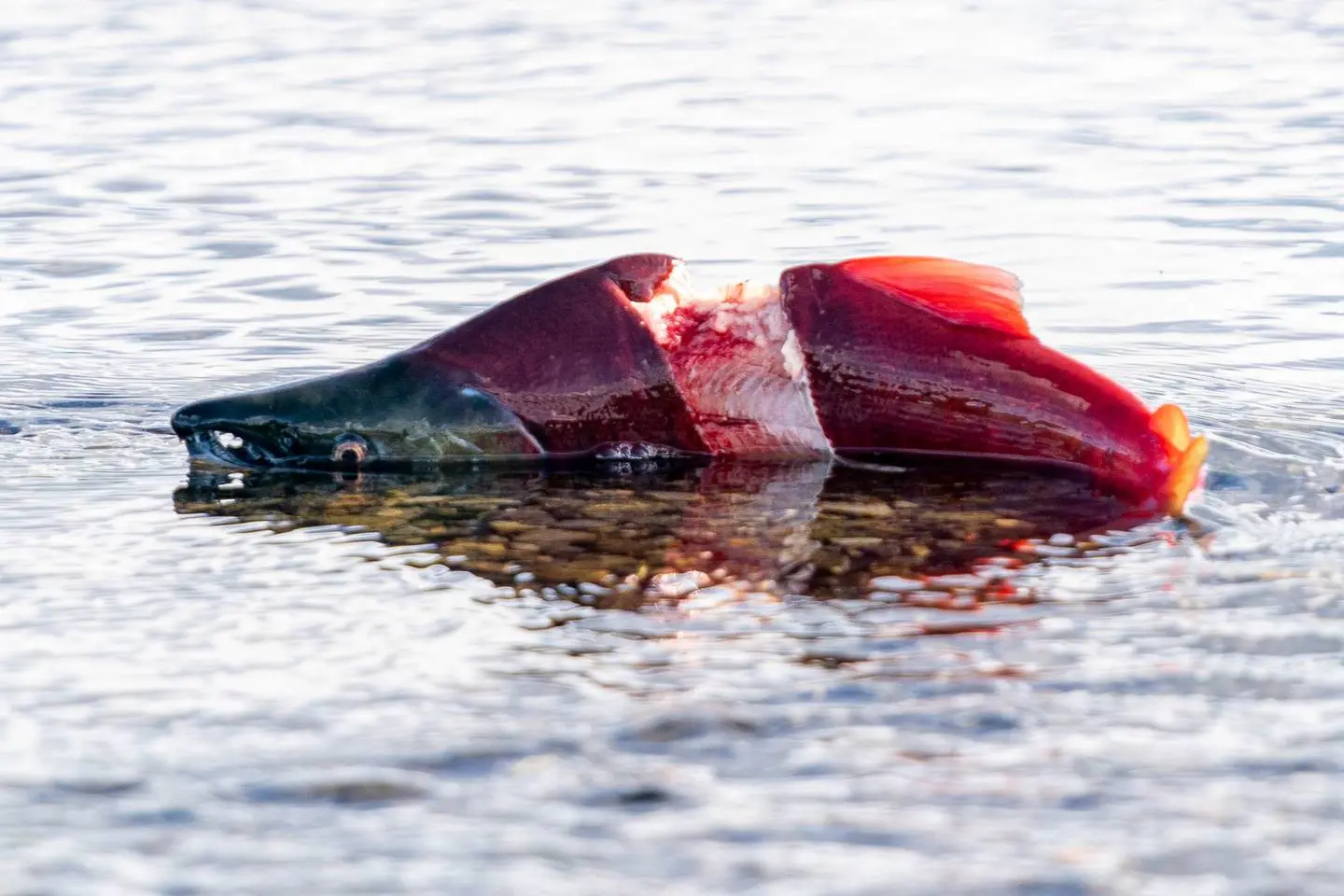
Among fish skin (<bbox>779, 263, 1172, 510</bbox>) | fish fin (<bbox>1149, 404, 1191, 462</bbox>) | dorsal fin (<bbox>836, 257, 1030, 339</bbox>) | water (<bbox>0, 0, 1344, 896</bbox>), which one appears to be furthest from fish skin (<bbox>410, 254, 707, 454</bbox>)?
fish fin (<bbox>1149, 404, 1191, 462</bbox>)

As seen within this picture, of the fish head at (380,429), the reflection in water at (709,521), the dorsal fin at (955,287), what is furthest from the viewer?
the fish head at (380,429)

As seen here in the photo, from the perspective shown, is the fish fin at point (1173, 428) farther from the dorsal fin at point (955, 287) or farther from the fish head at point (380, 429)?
the fish head at point (380, 429)

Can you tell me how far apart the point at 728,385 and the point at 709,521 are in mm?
809

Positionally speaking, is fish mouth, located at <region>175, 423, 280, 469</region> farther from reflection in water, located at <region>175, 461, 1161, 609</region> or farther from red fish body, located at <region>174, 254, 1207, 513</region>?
reflection in water, located at <region>175, 461, 1161, 609</region>

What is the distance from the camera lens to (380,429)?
6422 millimetres

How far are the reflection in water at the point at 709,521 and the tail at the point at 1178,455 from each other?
169 mm

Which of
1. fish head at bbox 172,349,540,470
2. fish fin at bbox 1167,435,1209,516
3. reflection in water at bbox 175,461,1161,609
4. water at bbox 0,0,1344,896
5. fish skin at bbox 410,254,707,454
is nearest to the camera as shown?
water at bbox 0,0,1344,896

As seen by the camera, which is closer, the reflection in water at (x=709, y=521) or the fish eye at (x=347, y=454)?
the reflection in water at (x=709, y=521)

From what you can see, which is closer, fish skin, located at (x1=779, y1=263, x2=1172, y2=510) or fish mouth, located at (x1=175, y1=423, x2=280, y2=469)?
fish skin, located at (x1=779, y1=263, x2=1172, y2=510)

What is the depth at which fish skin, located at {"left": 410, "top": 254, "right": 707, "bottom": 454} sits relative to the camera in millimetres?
6234

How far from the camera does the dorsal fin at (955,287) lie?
6012 millimetres

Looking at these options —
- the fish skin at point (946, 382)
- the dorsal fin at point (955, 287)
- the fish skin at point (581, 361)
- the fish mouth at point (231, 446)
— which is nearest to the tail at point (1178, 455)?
the fish skin at point (946, 382)

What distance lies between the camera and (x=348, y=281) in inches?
379

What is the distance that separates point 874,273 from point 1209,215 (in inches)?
200
